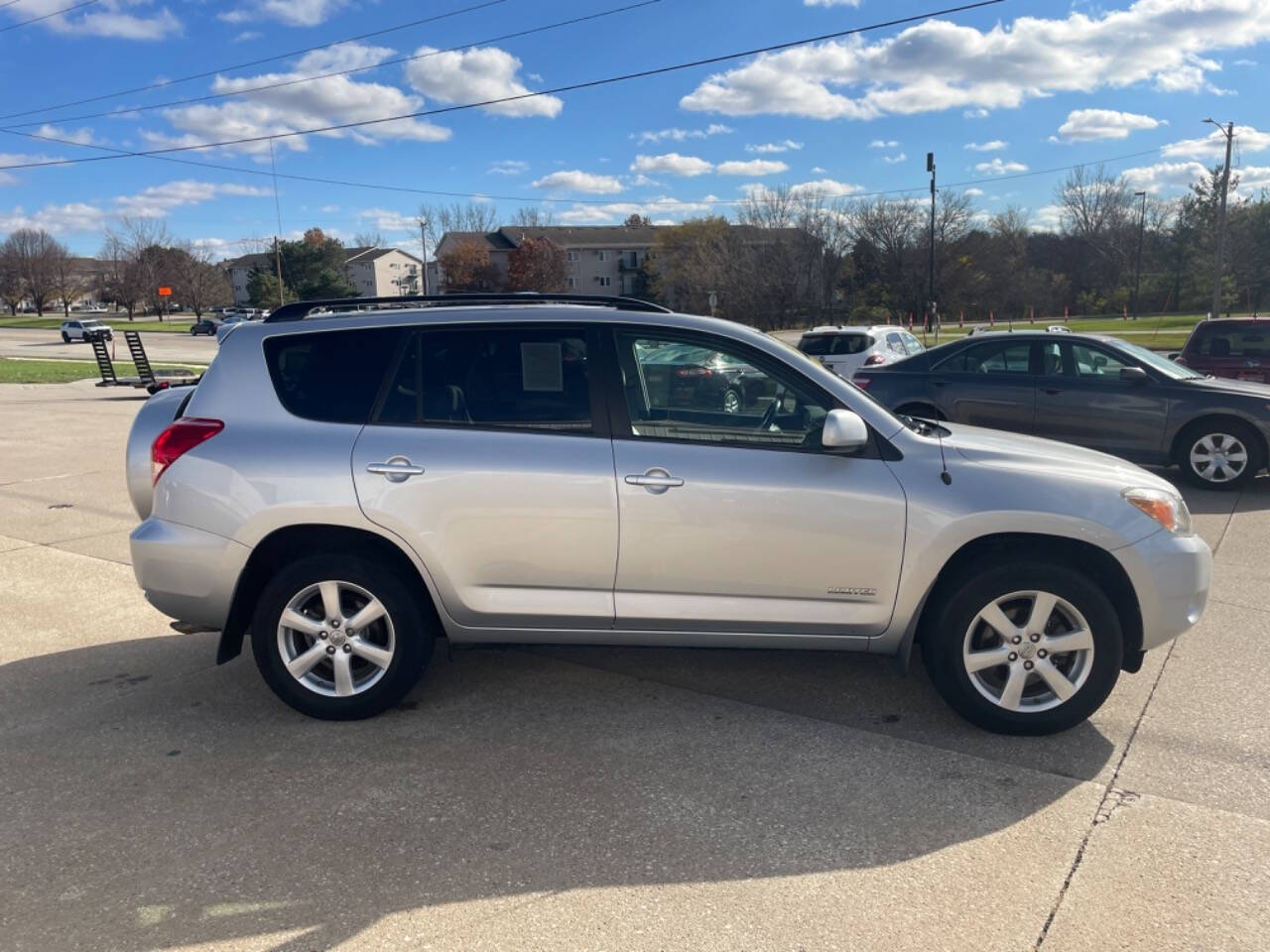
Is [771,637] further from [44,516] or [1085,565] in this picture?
[44,516]

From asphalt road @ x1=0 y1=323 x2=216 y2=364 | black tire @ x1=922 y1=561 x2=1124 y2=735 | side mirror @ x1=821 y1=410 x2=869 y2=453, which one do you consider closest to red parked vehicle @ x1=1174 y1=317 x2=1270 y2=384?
black tire @ x1=922 y1=561 x2=1124 y2=735

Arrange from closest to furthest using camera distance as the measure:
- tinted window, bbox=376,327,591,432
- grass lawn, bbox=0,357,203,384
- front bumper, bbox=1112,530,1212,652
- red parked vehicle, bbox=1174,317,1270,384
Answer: front bumper, bbox=1112,530,1212,652, tinted window, bbox=376,327,591,432, red parked vehicle, bbox=1174,317,1270,384, grass lawn, bbox=0,357,203,384

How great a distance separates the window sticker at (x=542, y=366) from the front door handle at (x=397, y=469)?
0.59 metres

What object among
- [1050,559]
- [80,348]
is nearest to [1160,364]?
[1050,559]

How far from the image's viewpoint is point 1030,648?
3.83 m

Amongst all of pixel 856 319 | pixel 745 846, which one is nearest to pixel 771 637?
pixel 745 846

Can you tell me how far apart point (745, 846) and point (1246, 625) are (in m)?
3.77

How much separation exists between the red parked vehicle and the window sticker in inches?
421

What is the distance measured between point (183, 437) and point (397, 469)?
1.00m

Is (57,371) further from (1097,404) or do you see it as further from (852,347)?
(1097,404)

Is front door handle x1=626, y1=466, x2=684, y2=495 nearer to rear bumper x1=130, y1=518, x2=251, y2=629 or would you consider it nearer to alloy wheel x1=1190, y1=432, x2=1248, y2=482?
rear bumper x1=130, y1=518, x2=251, y2=629

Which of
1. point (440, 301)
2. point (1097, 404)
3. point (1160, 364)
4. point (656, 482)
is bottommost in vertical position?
point (1097, 404)

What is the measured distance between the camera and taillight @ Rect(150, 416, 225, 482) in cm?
407

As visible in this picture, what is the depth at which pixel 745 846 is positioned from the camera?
3.13m
